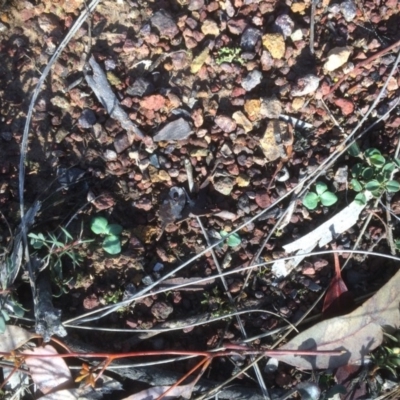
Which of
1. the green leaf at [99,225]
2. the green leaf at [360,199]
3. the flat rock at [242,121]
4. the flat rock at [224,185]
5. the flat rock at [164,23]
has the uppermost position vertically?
the flat rock at [164,23]

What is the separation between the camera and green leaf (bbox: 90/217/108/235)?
2746mm

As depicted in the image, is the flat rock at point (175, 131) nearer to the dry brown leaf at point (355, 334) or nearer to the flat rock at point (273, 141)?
the flat rock at point (273, 141)

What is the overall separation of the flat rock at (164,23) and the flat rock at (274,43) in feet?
1.34

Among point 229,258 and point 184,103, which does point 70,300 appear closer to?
point 229,258

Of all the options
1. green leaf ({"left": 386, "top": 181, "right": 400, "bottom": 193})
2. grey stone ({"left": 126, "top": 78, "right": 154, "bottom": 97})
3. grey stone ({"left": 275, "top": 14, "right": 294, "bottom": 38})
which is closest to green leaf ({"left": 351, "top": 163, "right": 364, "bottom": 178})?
green leaf ({"left": 386, "top": 181, "right": 400, "bottom": 193})

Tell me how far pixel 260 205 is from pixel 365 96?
693 mm

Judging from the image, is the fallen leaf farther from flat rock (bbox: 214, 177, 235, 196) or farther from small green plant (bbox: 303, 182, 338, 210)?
small green plant (bbox: 303, 182, 338, 210)

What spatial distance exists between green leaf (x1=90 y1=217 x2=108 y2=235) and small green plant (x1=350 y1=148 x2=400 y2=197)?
Answer: 1.11 m

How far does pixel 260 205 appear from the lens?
2.82 m

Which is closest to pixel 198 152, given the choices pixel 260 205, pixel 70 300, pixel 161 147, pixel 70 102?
pixel 161 147

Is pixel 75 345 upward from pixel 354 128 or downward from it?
downward

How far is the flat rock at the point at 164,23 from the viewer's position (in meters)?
2.86

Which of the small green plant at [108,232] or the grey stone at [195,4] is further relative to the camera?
the grey stone at [195,4]

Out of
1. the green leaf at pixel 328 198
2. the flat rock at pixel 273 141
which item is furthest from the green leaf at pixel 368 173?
the flat rock at pixel 273 141
